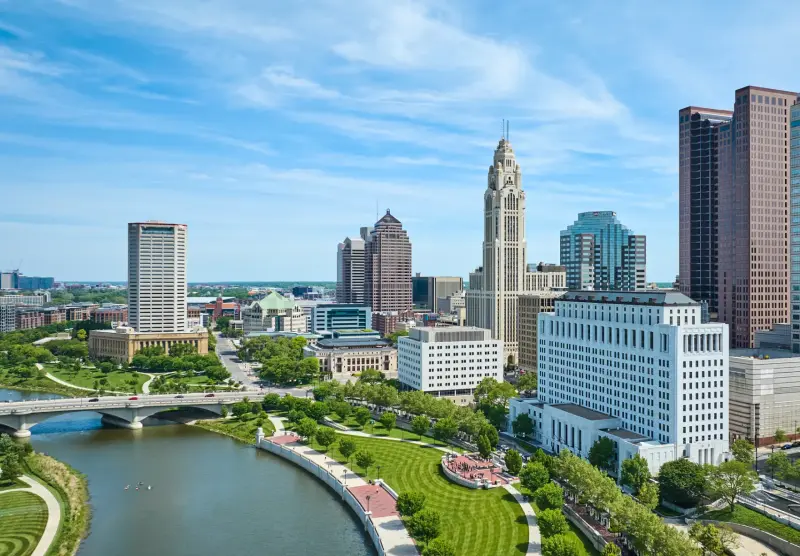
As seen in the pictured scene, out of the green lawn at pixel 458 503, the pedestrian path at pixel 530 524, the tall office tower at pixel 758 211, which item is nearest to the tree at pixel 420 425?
the green lawn at pixel 458 503

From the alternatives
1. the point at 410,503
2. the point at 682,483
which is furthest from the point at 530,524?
the point at 682,483

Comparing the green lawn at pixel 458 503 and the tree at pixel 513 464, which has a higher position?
the tree at pixel 513 464

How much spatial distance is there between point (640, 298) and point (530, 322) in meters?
69.8

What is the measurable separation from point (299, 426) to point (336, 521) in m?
32.8

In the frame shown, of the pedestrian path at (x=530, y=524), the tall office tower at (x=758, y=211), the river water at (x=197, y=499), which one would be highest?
the tall office tower at (x=758, y=211)

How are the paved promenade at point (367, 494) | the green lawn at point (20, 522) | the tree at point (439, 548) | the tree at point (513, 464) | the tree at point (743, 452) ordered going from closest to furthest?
the tree at point (439, 548)
the paved promenade at point (367, 494)
the green lawn at point (20, 522)
the tree at point (513, 464)
the tree at point (743, 452)

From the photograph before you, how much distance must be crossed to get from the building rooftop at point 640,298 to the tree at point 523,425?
2093cm

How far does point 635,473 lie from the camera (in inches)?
3152

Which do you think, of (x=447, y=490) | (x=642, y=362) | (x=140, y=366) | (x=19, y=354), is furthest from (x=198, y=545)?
(x=19, y=354)

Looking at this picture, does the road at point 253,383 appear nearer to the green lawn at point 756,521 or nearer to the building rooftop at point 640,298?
the building rooftop at point 640,298

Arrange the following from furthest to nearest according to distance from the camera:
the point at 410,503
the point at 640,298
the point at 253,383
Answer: the point at 253,383
the point at 640,298
the point at 410,503

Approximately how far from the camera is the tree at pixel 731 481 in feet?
242

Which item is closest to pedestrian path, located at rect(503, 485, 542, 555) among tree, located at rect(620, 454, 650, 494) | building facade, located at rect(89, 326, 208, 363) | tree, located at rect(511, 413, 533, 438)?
tree, located at rect(620, 454, 650, 494)

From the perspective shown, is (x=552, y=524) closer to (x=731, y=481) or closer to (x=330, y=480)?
(x=731, y=481)
